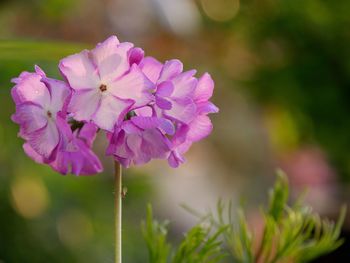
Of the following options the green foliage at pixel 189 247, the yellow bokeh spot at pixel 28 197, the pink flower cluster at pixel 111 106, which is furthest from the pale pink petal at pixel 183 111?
the yellow bokeh spot at pixel 28 197

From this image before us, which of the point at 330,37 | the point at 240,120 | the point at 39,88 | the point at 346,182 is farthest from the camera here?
the point at 240,120

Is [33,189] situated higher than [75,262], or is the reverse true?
[33,189]

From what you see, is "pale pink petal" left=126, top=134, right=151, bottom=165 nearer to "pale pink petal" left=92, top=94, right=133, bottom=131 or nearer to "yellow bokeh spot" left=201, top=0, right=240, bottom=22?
"pale pink petal" left=92, top=94, right=133, bottom=131

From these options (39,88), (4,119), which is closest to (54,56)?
(39,88)

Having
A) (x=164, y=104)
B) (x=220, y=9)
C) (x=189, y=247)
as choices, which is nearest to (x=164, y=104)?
(x=164, y=104)

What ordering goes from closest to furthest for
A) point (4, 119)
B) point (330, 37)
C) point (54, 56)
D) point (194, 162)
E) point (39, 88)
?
point (39, 88) → point (54, 56) → point (4, 119) → point (330, 37) → point (194, 162)

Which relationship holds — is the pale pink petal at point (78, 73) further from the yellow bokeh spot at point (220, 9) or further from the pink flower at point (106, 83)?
the yellow bokeh spot at point (220, 9)

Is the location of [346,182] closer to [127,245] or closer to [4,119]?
[127,245]

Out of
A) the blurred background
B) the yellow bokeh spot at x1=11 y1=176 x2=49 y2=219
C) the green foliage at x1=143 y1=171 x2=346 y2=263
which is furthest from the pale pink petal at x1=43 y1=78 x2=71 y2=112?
the yellow bokeh spot at x1=11 y1=176 x2=49 y2=219
